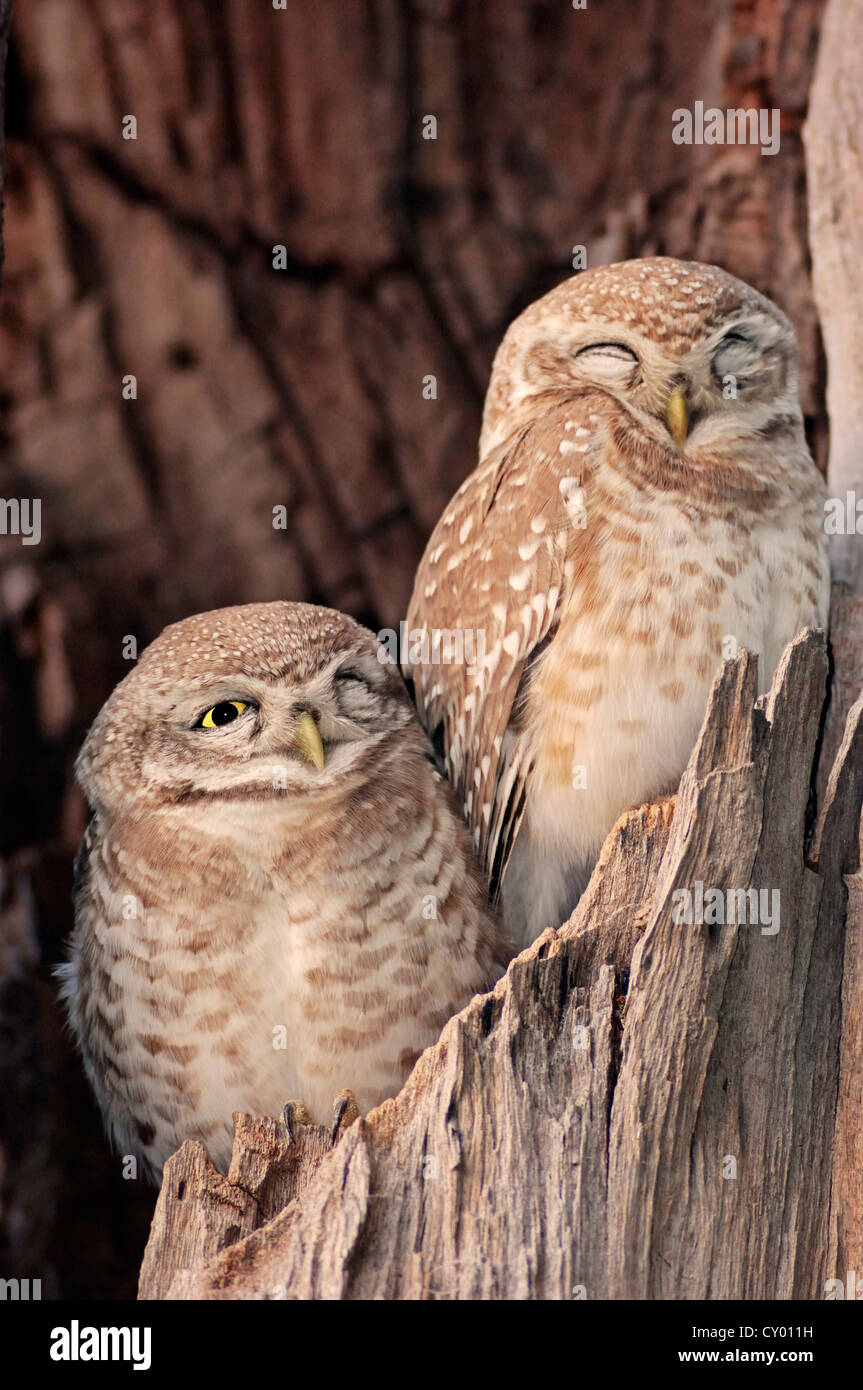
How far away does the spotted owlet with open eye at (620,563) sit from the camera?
7.88 feet

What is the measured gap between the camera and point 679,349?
241cm

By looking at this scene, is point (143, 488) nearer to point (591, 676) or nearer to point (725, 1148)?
point (591, 676)

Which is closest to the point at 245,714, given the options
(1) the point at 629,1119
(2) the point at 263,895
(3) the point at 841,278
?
(2) the point at 263,895

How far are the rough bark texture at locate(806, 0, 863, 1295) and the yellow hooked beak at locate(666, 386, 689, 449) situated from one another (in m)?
0.61

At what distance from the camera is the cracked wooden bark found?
6.15 feet

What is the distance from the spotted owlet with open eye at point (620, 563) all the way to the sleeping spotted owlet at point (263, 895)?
0.26 metres

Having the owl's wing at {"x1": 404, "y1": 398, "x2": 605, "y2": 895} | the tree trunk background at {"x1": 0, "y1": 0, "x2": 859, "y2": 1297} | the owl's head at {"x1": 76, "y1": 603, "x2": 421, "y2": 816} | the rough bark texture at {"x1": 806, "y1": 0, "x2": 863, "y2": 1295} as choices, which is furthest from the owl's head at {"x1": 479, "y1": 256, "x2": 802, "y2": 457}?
the tree trunk background at {"x1": 0, "y1": 0, "x2": 859, "y2": 1297}

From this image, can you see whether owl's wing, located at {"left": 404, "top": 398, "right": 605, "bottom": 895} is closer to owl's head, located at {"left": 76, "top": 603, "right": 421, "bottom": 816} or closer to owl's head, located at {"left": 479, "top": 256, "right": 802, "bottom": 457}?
owl's head, located at {"left": 479, "top": 256, "right": 802, "bottom": 457}

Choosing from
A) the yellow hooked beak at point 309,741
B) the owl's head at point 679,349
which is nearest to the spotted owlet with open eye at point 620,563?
the owl's head at point 679,349

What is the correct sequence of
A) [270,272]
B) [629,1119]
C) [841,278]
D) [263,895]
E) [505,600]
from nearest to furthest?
[629,1119], [263,895], [505,600], [841,278], [270,272]

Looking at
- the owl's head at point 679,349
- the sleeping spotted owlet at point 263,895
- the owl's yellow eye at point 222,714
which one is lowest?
the sleeping spotted owlet at point 263,895

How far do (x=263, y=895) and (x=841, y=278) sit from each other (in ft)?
6.59

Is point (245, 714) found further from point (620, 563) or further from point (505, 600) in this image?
point (620, 563)

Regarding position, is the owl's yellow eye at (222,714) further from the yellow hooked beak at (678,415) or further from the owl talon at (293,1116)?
the yellow hooked beak at (678,415)
